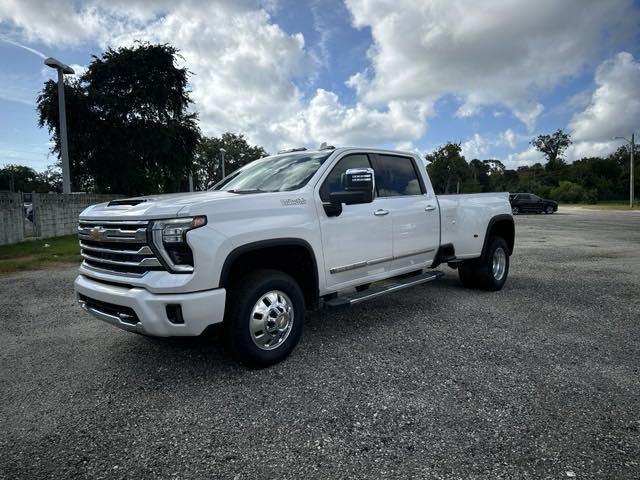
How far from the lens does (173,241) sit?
3131mm

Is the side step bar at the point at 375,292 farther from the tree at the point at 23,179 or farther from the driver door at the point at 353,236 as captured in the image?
the tree at the point at 23,179

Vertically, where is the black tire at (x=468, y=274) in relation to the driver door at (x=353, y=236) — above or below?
below

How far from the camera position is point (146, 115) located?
29109 millimetres

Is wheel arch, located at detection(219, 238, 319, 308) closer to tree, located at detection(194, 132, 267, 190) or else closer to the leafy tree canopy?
tree, located at detection(194, 132, 267, 190)

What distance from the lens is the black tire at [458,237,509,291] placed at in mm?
6289

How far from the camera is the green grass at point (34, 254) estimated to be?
31.1 feet

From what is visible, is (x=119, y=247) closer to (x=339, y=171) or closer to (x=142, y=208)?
(x=142, y=208)

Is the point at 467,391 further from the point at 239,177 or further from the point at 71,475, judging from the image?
the point at 239,177

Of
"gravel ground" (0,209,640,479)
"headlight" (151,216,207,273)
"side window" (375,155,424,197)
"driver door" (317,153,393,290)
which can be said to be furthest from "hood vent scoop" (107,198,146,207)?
"side window" (375,155,424,197)

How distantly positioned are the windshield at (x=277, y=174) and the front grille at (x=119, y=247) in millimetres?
1210

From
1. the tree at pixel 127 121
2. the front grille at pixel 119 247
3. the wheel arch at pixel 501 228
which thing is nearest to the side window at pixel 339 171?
the front grille at pixel 119 247

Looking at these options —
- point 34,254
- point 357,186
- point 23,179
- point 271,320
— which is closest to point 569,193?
point 34,254

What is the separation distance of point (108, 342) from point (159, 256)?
190cm

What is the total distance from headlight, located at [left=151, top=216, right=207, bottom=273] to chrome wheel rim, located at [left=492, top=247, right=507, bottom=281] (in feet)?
16.5
